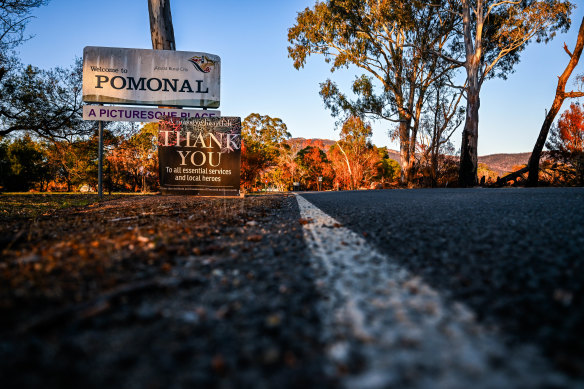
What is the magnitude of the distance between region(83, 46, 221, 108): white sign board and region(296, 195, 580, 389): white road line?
25.2ft

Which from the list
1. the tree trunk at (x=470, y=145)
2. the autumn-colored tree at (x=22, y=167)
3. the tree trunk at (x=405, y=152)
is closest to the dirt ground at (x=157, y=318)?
the tree trunk at (x=470, y=145)

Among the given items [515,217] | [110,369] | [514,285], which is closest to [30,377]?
[110,369]

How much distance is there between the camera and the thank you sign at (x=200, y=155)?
17.1 feet

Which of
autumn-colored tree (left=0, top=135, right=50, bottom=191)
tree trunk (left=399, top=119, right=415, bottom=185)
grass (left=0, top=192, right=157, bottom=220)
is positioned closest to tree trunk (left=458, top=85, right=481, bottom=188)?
tree trunk (left=399, top=119, right=415, bottom=185)

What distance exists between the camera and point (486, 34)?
15117 mm

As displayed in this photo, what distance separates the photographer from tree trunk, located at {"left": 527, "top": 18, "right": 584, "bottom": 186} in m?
9.80

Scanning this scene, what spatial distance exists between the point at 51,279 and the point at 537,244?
5.72 feet

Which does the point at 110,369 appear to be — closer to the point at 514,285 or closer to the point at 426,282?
the point at 426,282

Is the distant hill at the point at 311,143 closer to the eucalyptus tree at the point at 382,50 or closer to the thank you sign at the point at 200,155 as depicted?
the eucalyptus tree at the point at 382,50

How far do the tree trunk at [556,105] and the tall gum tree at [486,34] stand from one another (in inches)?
76.0

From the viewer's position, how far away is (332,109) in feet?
64.7

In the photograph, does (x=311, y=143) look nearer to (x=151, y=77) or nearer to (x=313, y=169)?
(x=313, y=169)

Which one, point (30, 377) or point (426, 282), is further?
point (426, 282)

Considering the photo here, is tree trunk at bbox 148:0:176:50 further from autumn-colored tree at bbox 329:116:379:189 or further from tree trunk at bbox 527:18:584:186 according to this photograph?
autumn-colored tree at bbox 329:116:379:189
